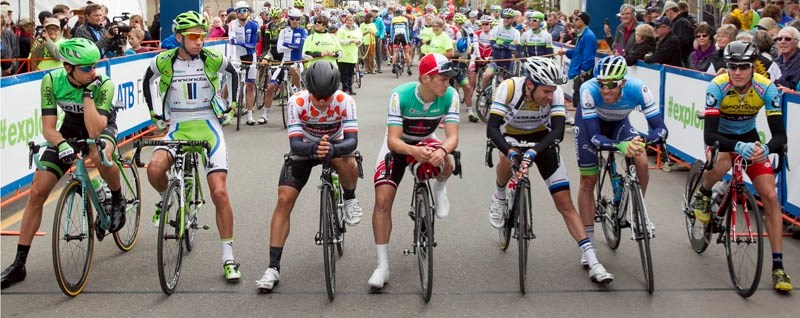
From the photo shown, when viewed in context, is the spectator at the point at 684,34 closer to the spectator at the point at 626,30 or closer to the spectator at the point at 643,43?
the spectator at the point at 643,43

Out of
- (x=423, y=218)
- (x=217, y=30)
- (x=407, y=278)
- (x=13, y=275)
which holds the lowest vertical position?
(x=407, y=278)

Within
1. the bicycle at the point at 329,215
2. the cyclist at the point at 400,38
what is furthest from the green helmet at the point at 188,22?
the cyclist at the point at 400,38

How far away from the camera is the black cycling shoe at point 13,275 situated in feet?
24.7

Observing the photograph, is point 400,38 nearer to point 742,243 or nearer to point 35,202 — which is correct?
point 742,243

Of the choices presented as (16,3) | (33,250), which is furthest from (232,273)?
(16,3)

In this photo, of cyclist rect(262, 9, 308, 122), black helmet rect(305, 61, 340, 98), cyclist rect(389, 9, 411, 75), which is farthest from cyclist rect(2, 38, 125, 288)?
cyclist rect(389, 9, 411, 75)

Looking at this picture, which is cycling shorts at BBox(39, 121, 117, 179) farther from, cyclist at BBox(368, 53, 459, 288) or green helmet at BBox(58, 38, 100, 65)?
cyclist at BBox(368, 53, 459, 288)

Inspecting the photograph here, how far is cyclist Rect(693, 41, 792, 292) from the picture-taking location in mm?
7395

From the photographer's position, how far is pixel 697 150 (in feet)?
40.1

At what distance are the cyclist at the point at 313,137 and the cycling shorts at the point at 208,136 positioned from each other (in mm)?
601

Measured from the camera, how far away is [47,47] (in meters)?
15.2

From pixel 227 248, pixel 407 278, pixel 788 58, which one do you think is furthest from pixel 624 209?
pixel 788 58

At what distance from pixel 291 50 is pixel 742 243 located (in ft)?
39.5

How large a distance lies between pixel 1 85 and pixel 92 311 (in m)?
4.54
